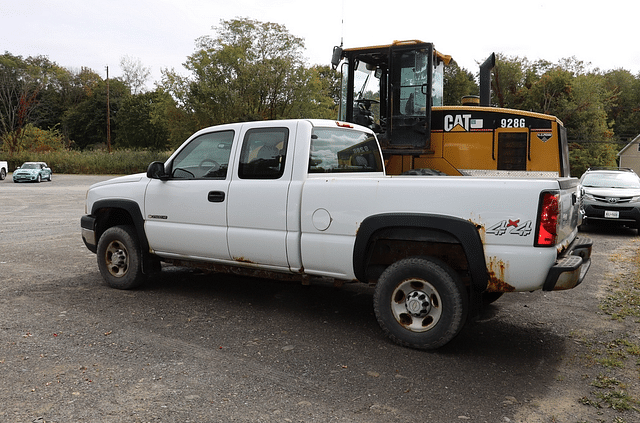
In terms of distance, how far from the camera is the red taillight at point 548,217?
4.23 metres

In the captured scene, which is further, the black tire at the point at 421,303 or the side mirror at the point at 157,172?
the side mirror at the point at 157,172

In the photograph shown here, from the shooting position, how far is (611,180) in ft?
46.4

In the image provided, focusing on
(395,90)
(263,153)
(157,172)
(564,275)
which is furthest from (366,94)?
(564,275)

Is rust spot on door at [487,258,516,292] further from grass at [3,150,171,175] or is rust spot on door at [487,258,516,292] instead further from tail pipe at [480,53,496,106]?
grass at [3,150,171,175]

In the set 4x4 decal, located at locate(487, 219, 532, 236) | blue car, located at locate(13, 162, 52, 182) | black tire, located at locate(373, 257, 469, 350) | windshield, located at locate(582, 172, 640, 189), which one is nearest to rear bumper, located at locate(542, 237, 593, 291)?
4x4 decal, located at locate(487, 219, 532, 236)

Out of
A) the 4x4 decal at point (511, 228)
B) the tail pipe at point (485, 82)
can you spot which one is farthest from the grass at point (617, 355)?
the tail pipe at point (485, 82)

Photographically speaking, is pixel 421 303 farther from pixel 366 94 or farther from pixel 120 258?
pixel 366 94

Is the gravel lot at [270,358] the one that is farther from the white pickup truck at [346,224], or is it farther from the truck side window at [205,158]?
the truck side window at [205,158]

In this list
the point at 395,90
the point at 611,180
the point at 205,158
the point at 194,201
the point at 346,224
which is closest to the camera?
the point at 346,224

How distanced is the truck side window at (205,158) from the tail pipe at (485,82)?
235 inches

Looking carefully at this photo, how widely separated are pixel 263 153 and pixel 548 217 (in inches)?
113

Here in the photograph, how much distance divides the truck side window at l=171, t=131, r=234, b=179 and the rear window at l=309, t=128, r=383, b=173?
1.04 meters

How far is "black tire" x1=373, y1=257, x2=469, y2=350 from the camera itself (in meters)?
4.54

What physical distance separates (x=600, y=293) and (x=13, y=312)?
23.0ft
